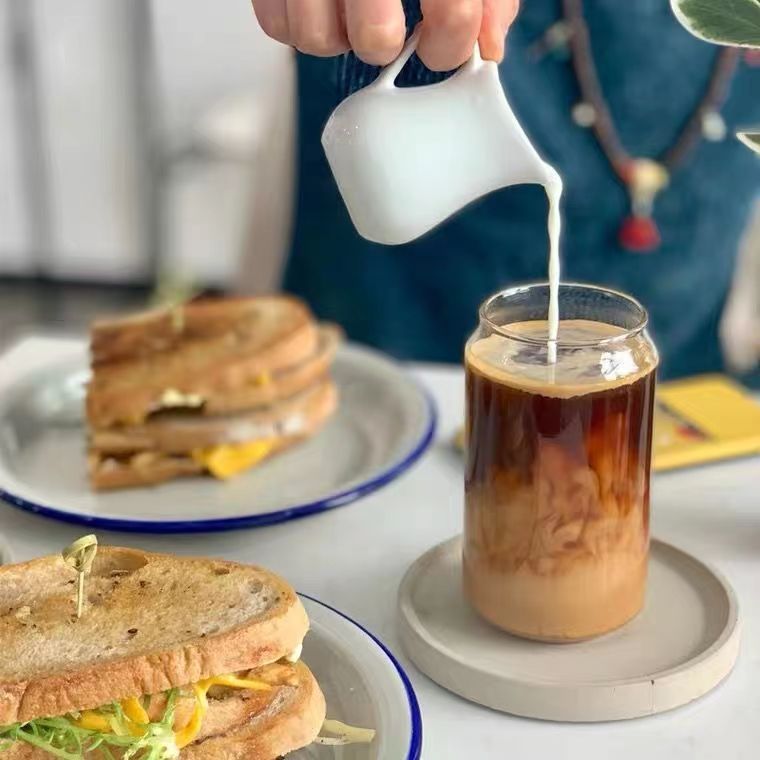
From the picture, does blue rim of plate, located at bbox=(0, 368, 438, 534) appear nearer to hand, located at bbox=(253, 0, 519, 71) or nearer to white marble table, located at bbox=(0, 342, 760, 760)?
white marble table, located at bbox=(0, 342, 760, 760)

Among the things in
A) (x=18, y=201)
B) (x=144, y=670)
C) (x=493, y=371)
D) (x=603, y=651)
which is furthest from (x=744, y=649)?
(x=18, y=201)

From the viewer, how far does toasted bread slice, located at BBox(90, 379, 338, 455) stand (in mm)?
1303

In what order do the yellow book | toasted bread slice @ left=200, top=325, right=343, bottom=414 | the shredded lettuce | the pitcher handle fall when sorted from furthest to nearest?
toasted bread slice @ left=200, top=325, right=343, bottom=414
the yellow book
the pitcher handle
the shredded lettuce

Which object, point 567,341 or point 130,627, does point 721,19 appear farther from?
point 130,627

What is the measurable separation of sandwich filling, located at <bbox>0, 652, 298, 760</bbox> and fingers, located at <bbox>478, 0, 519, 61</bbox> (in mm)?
480

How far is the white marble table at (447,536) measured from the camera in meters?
0.81

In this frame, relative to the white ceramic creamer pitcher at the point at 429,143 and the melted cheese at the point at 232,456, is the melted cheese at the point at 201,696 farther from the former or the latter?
the melted cheese at the point at 232,456

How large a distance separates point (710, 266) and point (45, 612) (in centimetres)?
142

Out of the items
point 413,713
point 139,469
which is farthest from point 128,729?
point 139,469

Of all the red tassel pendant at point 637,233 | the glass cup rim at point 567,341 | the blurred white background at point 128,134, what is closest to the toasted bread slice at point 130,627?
the glass cup rim at point 567,341

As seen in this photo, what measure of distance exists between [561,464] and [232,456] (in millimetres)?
556

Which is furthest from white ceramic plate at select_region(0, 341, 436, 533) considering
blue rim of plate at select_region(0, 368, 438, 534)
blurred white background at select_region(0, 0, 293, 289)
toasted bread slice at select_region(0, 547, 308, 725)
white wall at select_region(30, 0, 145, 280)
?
white wall at select_region(30, 0, 145, 280)

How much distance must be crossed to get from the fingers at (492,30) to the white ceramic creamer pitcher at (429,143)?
0.03 m

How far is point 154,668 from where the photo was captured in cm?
74
